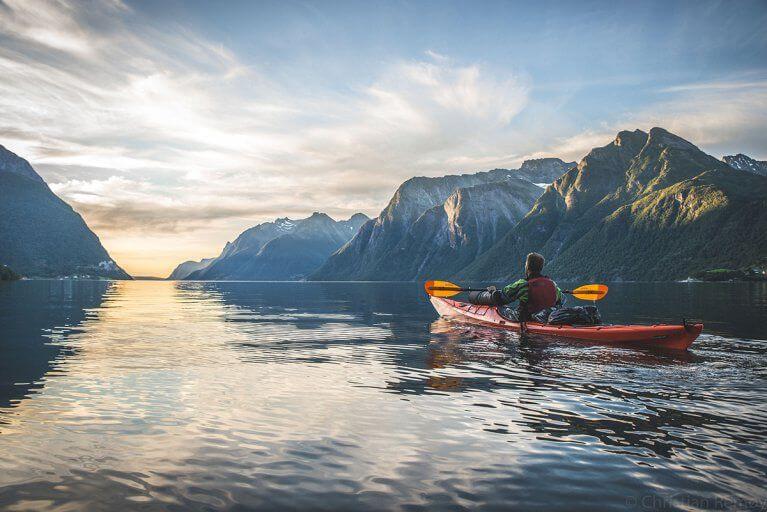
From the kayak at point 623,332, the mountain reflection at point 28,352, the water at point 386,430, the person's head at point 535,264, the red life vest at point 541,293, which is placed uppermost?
the person's head at point 535,264

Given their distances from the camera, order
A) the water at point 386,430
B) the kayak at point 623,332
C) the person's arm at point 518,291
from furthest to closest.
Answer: the person's arm at point 518,291 < the kayak at point 623,332 < the water at point 386,430

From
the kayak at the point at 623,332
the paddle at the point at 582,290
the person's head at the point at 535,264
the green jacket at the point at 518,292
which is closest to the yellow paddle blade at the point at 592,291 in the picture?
the paddle at the point at 582,290

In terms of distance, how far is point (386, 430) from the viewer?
991cm

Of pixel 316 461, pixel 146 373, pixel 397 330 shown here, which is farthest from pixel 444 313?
pixel 316 461

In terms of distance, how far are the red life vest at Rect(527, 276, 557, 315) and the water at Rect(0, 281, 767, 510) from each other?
3.56 metres

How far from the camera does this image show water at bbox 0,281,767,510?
22.5ft

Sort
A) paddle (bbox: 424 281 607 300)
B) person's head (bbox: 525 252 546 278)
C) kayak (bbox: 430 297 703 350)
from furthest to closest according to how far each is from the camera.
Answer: paddle (bbox: 424 281 607 300), person's head (bbox: 525 252 546 278), kayak (bbox: 430 297 703 350)

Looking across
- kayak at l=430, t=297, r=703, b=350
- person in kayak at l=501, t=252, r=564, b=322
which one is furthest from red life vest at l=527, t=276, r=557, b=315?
kayak at l=430, t=297, r=703, b=350

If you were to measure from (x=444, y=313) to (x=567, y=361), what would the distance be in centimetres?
2045

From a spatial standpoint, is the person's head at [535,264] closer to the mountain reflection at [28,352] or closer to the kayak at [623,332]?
the kayak at [623,332]

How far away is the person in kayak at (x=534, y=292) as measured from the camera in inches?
900

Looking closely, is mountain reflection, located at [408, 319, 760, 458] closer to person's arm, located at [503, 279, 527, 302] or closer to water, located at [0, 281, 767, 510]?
water, located at [0, 281, 767, 510]

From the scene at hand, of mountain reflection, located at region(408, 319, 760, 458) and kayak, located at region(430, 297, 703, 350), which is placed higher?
kayak, located at region(430, 297, 703, 350)

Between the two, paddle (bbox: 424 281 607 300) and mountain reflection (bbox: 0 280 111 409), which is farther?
paddle (bbox: 424 281 607 300)
